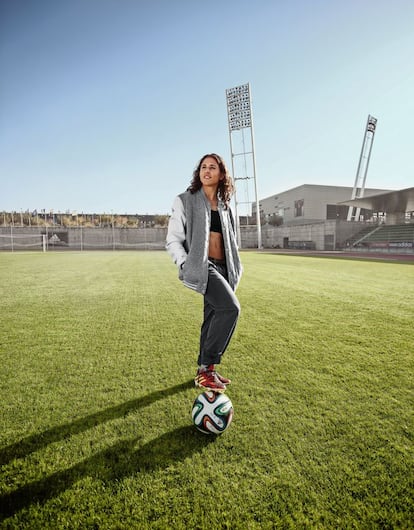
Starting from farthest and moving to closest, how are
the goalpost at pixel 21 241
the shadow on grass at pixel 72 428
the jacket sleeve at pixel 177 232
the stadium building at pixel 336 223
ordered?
the goalpost at pixel 21 241
the stadium building at pixel 336 223
the jacket sleeve at pixel 177 232
the shadow on grass at pixel 72 428

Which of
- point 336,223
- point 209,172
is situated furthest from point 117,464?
point 336,223

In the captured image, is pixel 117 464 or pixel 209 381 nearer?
pixel 117 464

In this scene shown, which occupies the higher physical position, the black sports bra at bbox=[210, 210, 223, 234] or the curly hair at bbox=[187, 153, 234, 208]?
the curly hair at bbox=[187, 153, 234, 208]

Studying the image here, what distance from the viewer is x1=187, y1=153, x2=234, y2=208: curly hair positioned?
107 inches

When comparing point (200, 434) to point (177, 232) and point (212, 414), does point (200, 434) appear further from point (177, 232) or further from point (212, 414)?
point (177, 232)

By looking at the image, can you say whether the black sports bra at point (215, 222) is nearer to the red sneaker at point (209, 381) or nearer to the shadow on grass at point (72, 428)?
the red sneaker at point (209, 381)

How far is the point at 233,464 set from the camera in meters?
1.65

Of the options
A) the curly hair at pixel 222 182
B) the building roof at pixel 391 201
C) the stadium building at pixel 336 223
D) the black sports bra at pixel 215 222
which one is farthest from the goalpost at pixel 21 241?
the black sports bra at pixel 215 222

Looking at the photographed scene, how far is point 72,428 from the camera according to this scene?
1977mm

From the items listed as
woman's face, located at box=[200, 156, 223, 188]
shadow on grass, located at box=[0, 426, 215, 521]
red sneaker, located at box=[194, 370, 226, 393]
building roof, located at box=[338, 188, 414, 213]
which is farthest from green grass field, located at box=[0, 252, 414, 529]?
building roof, located at box=[338, 188, 414, 213]

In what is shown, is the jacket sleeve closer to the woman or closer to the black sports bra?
the woman

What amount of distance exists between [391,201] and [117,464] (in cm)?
3812

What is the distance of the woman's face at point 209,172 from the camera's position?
2668mm

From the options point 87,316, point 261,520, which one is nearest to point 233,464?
point 261,520
